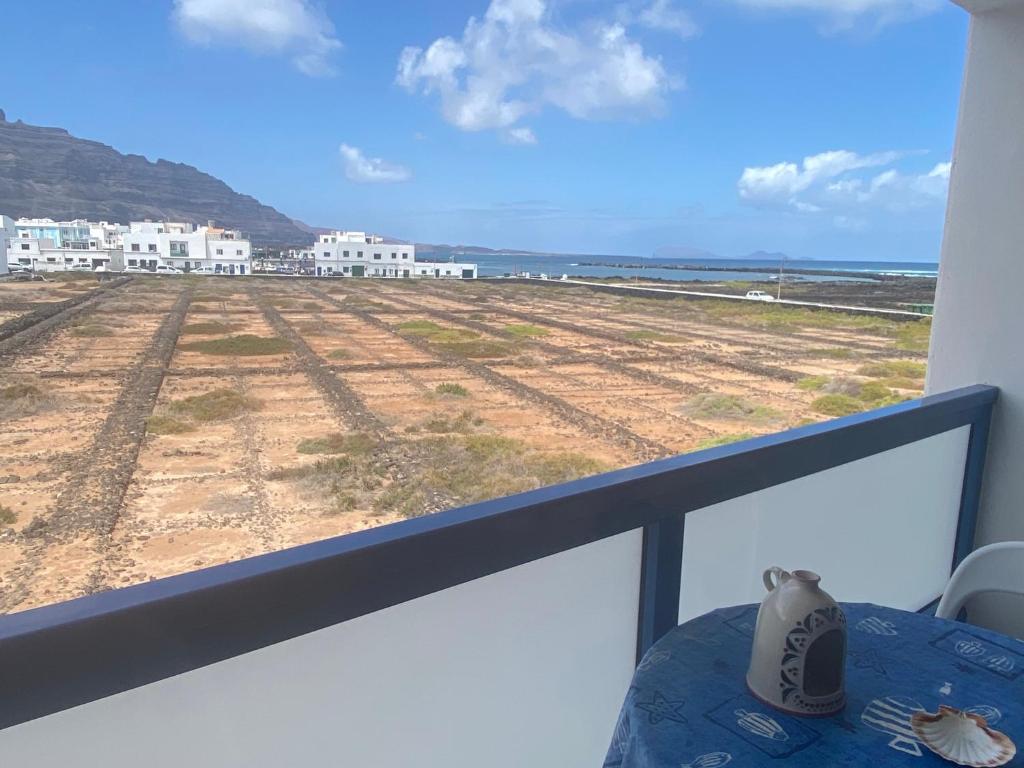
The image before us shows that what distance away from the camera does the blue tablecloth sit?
521 mm

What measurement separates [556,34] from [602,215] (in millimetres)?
3131

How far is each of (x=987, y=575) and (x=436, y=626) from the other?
80 cm

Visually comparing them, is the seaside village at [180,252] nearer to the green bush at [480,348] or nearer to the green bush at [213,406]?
the green bush at [213,406]

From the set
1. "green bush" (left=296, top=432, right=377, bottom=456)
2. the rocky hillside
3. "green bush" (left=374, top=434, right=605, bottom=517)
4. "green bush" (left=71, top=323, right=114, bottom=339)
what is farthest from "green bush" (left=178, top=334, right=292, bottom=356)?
"green bush" (left=374, top=434, right=605, bottom=517)

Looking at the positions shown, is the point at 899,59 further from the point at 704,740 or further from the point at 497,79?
the point at 704,740

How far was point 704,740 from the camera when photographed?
532mm

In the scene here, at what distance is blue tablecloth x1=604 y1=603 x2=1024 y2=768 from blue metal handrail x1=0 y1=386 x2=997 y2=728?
0.58 ft

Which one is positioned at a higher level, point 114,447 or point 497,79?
point 497,79

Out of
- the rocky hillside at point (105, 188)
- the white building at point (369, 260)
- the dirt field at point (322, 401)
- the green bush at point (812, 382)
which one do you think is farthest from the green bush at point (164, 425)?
the green bush at point (812, 382)

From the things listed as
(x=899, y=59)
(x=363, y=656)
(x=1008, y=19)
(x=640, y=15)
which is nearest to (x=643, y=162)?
(x=640, y=15)

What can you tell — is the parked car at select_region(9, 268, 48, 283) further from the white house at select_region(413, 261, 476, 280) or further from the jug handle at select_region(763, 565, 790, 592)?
the white house at select_region(413, 261, 476, 280)

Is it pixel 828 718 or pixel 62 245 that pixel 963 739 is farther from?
pixel 62 245

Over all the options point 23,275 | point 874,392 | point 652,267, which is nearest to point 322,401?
point 23,275

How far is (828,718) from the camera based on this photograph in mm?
560
